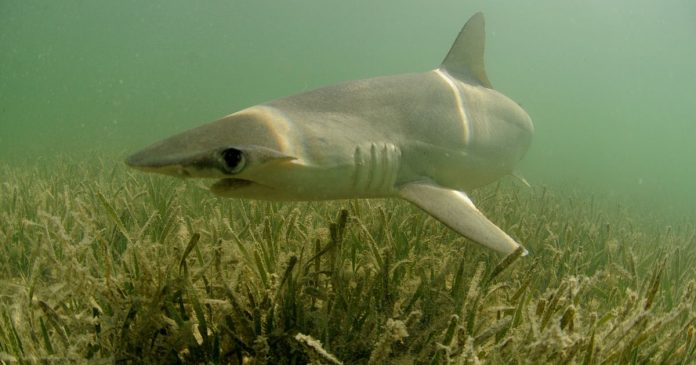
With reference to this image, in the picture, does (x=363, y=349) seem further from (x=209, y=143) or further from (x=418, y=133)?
(x=418, y=133)

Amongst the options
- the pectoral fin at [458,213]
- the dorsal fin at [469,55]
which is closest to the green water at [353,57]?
the dorsal fin at [469,55]

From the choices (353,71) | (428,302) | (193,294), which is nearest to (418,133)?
(428,302)

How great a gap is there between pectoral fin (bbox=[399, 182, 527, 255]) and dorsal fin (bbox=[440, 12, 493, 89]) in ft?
6.53

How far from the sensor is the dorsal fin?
4.54m

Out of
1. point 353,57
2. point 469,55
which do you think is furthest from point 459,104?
point 353,57

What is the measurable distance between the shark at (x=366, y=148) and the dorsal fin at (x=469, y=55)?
0.40 ft

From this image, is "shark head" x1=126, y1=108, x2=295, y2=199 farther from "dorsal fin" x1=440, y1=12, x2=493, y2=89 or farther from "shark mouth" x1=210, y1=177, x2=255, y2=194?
"dorsal fin" x1=440, y1=12, x2=493, y2=89

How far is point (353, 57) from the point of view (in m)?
134

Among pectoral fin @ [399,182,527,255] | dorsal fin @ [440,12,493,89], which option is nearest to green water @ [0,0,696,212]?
dorsal fin @ [440,12,493,89]

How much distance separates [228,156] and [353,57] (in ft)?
451

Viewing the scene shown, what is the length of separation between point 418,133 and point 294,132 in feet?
3.75

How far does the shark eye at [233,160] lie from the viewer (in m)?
1.93

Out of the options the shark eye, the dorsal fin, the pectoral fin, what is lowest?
the pectoral fin

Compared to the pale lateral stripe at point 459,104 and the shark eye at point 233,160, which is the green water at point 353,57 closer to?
the pale lateral stripe at point 459,104
